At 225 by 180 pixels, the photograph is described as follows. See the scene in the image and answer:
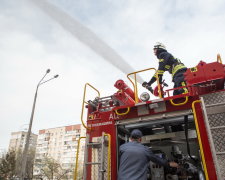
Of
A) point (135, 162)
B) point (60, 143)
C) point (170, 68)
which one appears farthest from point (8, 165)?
point (135, 162)

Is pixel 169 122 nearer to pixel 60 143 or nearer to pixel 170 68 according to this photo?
pixel 170 68

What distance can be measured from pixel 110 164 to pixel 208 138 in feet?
6.31

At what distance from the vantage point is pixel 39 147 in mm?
71062

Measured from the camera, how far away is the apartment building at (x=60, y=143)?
207ft

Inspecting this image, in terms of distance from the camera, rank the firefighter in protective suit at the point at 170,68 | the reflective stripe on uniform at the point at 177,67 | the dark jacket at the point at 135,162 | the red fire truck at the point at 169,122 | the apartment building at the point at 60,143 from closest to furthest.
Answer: the red fire truck at the point at 169,122 → the dark jacket at the point at 135,162 → the firefighter in protective suit at the point at 170,68 → the reflective stripe on uniform at the point at 177,67 → the apartment building at the point at 60,143

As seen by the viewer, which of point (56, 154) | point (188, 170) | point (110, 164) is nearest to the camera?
point (110, 164)

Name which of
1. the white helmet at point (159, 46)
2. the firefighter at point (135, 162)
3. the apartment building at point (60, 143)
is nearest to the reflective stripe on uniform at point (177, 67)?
the white helmet at point (159, 46)

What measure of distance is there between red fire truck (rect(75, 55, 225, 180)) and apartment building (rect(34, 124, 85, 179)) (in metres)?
58.6

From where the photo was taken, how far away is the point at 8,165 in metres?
35.7

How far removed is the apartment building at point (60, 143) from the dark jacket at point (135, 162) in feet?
196

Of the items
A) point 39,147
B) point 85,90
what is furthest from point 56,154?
point 85,90

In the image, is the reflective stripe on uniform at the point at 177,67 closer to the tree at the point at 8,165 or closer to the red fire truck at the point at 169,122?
the red fire truck at the point at 169,122

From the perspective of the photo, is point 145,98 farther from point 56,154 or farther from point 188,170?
point 56,154

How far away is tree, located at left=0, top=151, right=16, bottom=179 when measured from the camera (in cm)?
3491
